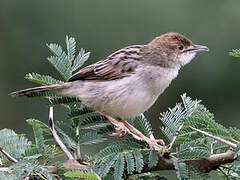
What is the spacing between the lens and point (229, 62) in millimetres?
7773

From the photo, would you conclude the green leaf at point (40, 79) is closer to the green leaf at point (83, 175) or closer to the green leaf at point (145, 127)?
the green leaf at point (145, 127)

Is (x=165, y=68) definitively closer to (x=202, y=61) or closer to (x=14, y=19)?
(x=202, y=61)

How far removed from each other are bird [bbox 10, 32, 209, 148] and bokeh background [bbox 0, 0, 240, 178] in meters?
2.44

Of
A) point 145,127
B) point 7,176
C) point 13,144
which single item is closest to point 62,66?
point 145,127

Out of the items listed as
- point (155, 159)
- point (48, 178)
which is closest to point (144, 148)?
point (155, 159)

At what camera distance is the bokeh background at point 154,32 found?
7.75m

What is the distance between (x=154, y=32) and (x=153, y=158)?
481cm

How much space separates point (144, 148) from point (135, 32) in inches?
185

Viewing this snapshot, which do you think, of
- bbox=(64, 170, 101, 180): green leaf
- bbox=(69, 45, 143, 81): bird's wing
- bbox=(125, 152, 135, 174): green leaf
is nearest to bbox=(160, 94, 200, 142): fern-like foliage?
bbox=(125, 152, 135, 174): green leaf

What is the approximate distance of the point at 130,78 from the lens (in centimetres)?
496

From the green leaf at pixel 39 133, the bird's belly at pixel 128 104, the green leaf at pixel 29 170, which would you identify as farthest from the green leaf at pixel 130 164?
the bird's belly at pixel 128 104

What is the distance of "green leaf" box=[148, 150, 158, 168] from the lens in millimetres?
3361

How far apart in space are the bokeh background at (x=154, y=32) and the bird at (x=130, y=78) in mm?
2435

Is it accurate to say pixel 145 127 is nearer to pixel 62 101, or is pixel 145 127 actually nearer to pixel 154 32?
pixel 62 101
